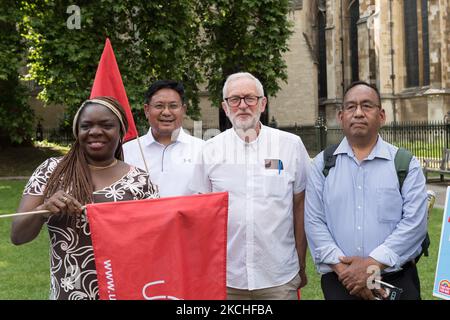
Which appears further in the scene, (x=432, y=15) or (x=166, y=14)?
(x=432, y=15)

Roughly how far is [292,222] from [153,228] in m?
1.05

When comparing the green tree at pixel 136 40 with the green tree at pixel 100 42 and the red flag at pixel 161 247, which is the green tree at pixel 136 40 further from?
the red flag at pixel 161 247

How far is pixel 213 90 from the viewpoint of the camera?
960 inches

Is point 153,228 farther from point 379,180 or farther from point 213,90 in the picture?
point 213,90

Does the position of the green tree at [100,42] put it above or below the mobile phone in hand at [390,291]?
above

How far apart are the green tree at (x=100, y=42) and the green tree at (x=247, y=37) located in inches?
122

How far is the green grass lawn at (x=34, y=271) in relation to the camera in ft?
20.7

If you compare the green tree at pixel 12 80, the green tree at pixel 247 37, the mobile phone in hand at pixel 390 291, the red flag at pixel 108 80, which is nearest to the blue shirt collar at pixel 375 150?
the mobile phone in hand at pixel 390 291

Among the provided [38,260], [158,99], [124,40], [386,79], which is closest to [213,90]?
[124,40]

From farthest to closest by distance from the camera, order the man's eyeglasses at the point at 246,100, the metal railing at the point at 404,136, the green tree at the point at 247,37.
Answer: the green tree at the point at 247,37
the metal railing at the point at 404,136
the man's eyeglasses at the point at 246,100

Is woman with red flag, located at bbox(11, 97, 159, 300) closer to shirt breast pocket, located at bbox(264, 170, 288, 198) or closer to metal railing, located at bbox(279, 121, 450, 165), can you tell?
shirt breast pocket, located at bbox(264, 170, 288, 198)

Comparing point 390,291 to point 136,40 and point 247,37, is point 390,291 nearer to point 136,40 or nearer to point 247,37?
point 136,40

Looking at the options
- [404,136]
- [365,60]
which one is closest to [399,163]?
[404,136]
